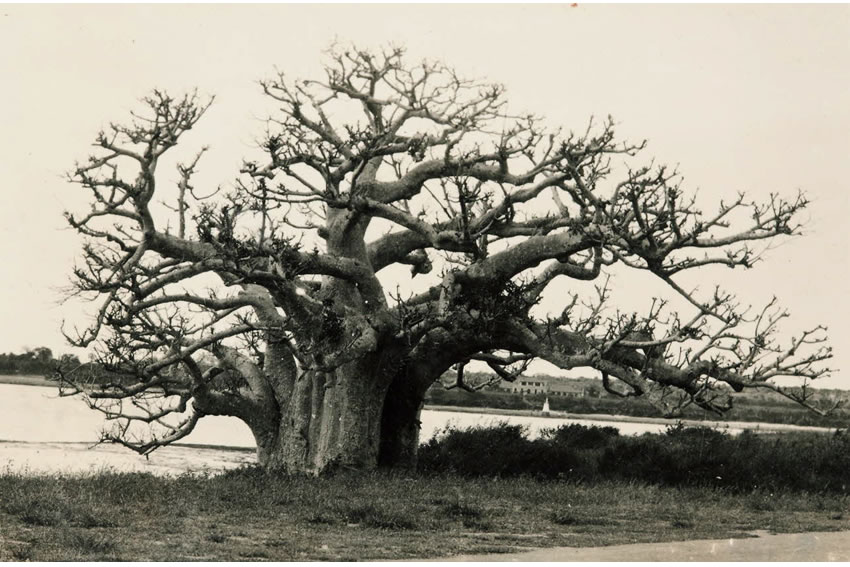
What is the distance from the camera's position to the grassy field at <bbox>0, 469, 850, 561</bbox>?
1009 centimetres

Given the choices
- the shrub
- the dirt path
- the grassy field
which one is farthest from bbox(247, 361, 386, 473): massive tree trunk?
the dirt path

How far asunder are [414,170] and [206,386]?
213 inches

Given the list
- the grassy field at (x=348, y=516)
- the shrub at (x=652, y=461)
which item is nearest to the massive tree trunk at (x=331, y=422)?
the grassy field at (x=348, y=516)

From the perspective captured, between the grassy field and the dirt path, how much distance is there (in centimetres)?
47

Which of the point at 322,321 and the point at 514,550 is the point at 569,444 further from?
the point at 514,550

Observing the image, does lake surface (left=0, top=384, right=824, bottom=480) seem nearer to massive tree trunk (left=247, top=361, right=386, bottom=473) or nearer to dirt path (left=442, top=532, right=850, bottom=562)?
massive tree trunk (left=247, top=361, right=386, bottom=473)

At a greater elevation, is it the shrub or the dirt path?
the shrub

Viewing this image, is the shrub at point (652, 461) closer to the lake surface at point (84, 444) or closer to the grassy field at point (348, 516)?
the lake surface at point (84, 444)

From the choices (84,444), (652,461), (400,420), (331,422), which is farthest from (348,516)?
(84,444)

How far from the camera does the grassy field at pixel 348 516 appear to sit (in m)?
10.1

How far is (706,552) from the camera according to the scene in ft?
34.7

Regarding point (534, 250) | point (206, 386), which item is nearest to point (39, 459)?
point (206, 386)

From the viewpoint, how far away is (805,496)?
17625 mm

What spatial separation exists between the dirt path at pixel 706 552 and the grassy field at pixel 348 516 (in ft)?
1.54
